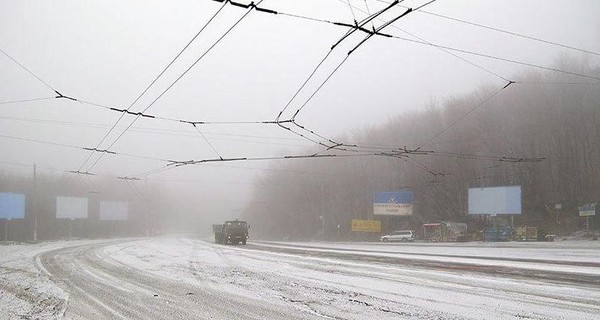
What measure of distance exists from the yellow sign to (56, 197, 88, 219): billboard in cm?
4125

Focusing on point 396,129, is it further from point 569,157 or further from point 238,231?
point 238,231

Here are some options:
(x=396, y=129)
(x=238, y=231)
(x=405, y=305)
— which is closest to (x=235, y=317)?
(x=405, y=305)

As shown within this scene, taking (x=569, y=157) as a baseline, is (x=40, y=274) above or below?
below

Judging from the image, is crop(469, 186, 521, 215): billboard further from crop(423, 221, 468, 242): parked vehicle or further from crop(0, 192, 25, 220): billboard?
crop(0, 192, 25, 220): billboard

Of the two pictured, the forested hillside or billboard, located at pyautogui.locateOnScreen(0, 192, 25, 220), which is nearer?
the forested hillside

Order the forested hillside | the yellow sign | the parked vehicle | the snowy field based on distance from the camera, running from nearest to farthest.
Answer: the snowy field
the parked vehicle
the forested hillside
the yellow sign

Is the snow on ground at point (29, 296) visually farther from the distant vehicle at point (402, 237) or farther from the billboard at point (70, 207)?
the billboard at point (70, 207)

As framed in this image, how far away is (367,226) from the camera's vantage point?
212 ft

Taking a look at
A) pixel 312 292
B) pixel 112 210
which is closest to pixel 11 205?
pixel 112 210

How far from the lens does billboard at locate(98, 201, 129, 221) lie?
72.3 metres

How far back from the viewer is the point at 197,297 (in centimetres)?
1080

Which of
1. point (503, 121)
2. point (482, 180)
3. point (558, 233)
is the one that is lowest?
point (558, 233)

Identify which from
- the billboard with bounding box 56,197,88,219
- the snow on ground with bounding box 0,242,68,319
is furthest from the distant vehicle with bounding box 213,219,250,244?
the billboard with bounding box 56,197,88,219

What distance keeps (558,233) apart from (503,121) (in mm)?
19700
